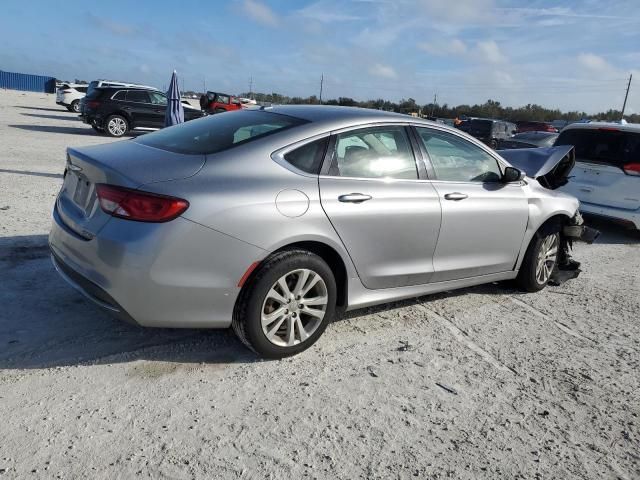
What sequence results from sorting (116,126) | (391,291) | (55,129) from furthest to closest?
1. (55,129)
2. (116,126)
3. (391,291)

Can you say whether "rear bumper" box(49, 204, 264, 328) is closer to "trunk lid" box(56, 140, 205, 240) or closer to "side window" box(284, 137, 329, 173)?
"trunk lid" box(56, 140, 205, 240)

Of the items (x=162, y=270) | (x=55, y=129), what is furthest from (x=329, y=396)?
(x=55, y=129)

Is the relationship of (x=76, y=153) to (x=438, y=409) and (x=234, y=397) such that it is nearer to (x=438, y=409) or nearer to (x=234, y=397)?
(x=234, y=397)

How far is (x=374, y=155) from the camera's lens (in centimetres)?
384

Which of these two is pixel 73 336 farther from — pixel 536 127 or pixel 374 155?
pixel 536 127

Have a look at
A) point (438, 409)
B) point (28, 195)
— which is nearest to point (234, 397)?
point (438, 409)

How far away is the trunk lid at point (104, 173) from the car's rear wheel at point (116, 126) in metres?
15.6

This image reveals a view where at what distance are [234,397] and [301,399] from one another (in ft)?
1.25

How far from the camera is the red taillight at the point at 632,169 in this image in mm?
7645

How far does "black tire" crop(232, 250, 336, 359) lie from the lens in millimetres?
3207

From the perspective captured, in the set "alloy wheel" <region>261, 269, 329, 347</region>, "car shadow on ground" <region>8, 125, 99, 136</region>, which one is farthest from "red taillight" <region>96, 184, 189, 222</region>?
"car shadow on ground" <region>8, 125, 99, 136</region>

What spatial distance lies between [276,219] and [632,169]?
6.62 metres

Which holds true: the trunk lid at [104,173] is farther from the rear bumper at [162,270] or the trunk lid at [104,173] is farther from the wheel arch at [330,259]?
the wheel arch at [330,259]

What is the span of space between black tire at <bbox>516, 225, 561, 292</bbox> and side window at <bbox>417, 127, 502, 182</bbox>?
2.69 feet
